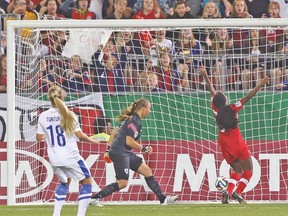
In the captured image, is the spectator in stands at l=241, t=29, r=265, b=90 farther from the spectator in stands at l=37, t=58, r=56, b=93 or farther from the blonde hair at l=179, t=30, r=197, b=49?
the spectator in stands at l=37, t=58, r=56, b=93

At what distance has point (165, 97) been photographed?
20.5 meters

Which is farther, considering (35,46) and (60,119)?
(35,46)

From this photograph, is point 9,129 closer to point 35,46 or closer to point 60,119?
point 35,46

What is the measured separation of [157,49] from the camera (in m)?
A: 20.5

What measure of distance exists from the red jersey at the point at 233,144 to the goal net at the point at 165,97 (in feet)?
4.89

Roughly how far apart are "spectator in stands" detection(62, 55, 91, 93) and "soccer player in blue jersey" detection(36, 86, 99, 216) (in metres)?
5.52

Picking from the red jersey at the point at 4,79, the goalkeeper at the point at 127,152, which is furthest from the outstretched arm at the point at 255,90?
the red jersey at the point at 4,79

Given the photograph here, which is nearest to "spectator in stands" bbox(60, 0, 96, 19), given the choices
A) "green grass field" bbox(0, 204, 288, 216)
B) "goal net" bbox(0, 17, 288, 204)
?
"goal net" bbox(0, 17, 288, 204)

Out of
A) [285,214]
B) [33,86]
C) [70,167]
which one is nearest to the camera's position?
[70,167]

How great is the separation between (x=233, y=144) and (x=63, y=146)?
4.73 metres

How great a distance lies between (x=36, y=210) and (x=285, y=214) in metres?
3.89

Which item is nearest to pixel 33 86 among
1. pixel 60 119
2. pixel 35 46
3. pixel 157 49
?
pixel 35 46

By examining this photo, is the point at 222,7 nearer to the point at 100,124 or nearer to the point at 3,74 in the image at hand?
the point at 100,124

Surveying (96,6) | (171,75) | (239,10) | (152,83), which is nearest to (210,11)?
(239,10)
